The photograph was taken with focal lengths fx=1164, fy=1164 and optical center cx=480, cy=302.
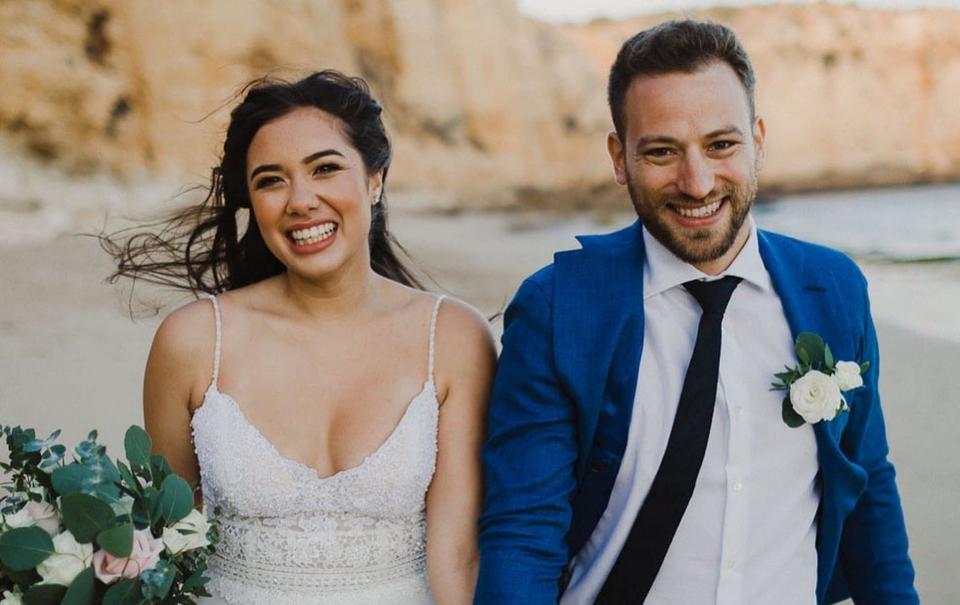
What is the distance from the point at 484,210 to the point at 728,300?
22.8m

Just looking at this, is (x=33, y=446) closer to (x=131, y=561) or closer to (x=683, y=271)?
(x=131, y=561)

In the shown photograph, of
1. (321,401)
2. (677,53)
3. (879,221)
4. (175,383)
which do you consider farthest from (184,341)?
(879,221)

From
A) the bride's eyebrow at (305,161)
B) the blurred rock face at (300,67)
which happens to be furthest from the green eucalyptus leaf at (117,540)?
the blurred rock face at (300,67)

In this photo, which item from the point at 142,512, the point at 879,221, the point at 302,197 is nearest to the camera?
the point at 142,512

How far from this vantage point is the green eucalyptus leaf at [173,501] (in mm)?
2268

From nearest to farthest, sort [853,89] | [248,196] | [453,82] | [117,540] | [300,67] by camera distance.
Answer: [117,540] < [248,196] < [300,67] < [453,82] < [853,89]

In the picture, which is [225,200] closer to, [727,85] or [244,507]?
[244,507]

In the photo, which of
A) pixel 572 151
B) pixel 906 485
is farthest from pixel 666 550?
pixel 572 151

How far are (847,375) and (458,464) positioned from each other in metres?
0.95

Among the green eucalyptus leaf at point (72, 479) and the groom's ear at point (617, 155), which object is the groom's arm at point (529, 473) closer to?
the groom's ear at point (617, 155)

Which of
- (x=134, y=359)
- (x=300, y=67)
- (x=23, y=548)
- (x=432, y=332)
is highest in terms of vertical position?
(x=300, y=67)

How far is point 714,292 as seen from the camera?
255cm

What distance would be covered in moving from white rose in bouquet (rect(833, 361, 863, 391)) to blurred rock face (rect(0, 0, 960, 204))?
6.01 feet

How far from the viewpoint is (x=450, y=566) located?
2838mm
